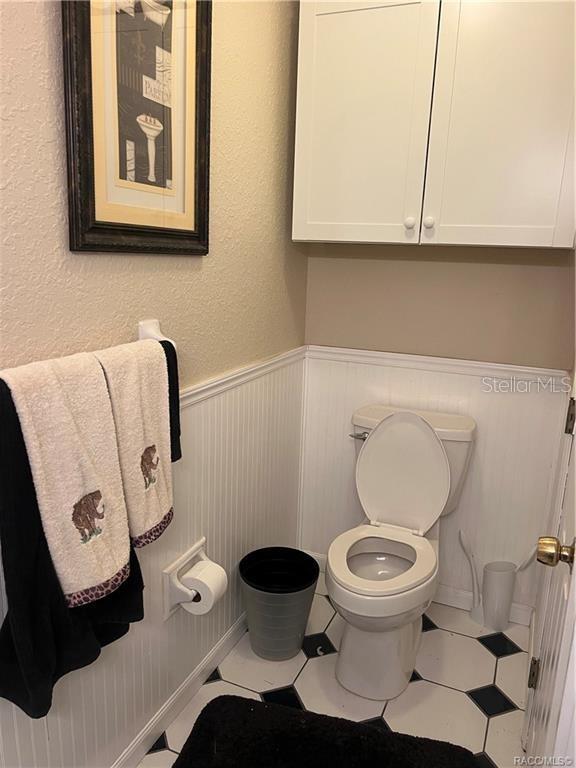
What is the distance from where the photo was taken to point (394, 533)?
2041mm

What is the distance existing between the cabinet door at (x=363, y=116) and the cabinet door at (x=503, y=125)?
62 mm

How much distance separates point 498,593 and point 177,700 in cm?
122

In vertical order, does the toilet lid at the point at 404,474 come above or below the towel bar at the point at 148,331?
below

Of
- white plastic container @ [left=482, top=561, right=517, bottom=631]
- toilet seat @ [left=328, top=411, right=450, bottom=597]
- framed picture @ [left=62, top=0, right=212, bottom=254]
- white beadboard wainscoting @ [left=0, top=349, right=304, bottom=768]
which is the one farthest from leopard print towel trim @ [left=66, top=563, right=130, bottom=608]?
white plastic container @ [left=482, top=561, right=517, bottom=631]

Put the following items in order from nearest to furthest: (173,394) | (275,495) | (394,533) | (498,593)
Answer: (173,394), (394,533), (498,593), (275,495)

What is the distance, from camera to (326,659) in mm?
2029

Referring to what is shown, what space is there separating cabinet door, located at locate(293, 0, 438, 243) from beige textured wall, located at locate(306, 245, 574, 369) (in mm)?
311

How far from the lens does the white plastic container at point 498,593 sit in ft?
7.18

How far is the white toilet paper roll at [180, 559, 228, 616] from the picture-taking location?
5.29 ft

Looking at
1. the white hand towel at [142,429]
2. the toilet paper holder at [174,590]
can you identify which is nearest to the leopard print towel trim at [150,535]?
the white hand towel at [142,429]

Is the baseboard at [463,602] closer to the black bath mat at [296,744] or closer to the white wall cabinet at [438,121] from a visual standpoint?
the black bath mat at [296,744]

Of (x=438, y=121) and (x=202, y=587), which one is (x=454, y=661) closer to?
(x=202, y=587)

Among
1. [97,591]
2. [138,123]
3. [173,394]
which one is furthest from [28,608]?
[138,123]

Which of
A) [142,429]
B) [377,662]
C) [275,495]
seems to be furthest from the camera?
[275,495]
